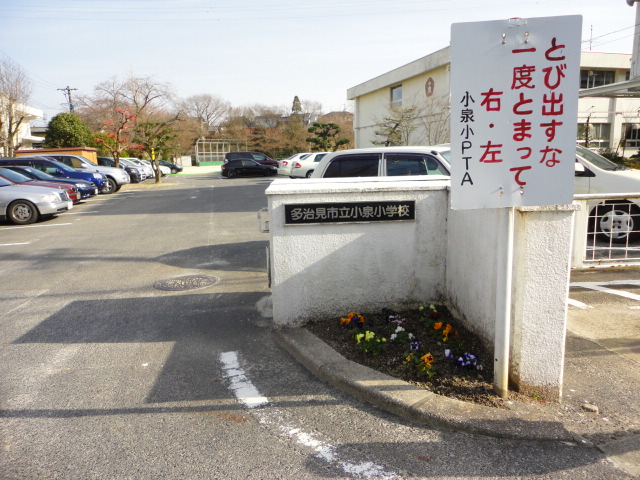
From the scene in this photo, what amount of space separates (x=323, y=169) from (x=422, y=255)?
318cm

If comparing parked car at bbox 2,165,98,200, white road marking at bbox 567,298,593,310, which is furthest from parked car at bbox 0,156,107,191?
white road marking at bbox 567,298,593,310

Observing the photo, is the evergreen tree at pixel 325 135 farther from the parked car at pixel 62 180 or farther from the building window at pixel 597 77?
the parked car at pixel 62 180

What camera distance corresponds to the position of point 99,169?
881 inches

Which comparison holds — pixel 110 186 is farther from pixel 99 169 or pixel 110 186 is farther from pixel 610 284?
pixel 610 284

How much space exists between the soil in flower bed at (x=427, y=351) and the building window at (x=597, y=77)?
29190 millimetres

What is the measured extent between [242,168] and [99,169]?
1295 cm

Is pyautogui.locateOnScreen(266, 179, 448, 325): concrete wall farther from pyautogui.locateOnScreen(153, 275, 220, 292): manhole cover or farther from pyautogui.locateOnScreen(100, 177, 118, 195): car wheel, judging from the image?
pyautogui.locateOnScreen(100, 177, 118, 195): car wheel

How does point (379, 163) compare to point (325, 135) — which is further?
point (325, 135)

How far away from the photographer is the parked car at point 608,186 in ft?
26.3

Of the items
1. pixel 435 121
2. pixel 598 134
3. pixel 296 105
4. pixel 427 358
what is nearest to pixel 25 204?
pixel 427 358

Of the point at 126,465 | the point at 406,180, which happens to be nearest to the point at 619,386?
the point at 406,180

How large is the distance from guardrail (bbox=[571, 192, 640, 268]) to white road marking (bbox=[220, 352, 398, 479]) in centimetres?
465

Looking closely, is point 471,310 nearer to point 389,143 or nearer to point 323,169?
point 323,169

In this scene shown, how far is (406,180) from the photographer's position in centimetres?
536
